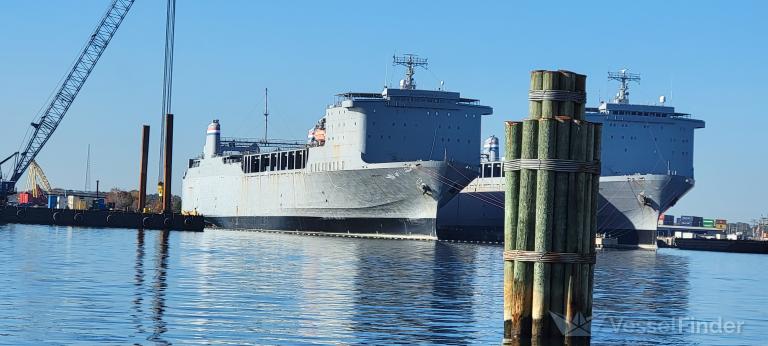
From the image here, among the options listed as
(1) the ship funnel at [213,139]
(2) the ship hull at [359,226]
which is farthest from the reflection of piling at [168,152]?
(1) the ship funnel at [213,139]

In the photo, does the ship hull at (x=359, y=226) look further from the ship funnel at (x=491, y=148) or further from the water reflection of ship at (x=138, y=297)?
the water reflection of ship at (x=138, y=297)

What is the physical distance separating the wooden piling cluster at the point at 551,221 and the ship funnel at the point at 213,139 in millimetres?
97479

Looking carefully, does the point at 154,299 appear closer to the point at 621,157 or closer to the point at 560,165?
the point at 560,165

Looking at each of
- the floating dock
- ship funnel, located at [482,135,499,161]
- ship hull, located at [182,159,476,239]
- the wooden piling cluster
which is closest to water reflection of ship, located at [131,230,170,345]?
the wooden piling cluster

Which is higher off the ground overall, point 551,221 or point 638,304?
point 551,221

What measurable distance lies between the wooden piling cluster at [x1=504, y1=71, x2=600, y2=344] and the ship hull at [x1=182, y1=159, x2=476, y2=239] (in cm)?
5651

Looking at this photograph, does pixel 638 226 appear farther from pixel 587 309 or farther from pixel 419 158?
pixel 587 309

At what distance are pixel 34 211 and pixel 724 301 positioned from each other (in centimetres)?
6426

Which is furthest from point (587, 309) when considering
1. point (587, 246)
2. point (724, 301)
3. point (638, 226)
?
point (638, 226)

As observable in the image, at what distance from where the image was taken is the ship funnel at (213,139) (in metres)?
113

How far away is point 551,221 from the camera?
54.2 ft

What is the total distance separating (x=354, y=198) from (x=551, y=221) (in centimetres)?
6325

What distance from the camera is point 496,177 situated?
8969 cm

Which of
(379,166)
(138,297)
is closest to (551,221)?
(138,297)
